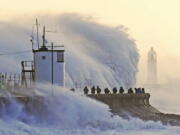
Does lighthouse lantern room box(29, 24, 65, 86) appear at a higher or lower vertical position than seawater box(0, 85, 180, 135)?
higher

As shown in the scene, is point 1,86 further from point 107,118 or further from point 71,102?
point 107,118

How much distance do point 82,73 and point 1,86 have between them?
15.0m

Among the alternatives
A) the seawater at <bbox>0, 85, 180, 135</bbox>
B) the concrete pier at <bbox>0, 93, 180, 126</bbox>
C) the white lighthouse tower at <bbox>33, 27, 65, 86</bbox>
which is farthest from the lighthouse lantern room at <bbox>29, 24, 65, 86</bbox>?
the concrete pier at <bbox>0, 93, 180, 126</bbox>

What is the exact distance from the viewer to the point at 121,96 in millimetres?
38375

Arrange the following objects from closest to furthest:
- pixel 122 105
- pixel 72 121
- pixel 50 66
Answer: pixel 72 121 < pixel 50 66 < pixel 122 105

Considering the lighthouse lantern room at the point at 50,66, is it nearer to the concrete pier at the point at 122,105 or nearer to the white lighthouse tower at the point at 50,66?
the white lighthouse tower at the point at 50,66

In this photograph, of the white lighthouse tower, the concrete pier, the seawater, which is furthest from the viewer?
the white lighthouse tower

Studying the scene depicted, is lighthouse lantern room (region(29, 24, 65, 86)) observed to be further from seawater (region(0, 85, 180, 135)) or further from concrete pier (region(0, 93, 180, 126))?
concrete pier (region(0, 93, 180, 126))

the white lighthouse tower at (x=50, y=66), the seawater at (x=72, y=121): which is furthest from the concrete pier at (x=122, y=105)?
the white lighthouse tower at (x=50, y=66)

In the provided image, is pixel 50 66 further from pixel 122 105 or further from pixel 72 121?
pixel 122 105

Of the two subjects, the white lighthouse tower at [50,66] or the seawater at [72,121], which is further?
the white lighthouse tower at [50,66]

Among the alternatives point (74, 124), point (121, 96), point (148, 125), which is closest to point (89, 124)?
point (74, 124)

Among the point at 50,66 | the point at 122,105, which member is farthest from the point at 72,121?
the point at 122,105

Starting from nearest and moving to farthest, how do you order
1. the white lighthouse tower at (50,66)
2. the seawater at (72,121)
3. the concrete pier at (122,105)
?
the seawater at (72,121) < the concrete pier at (122,105) < the white lighthouse tower at (50,66)
